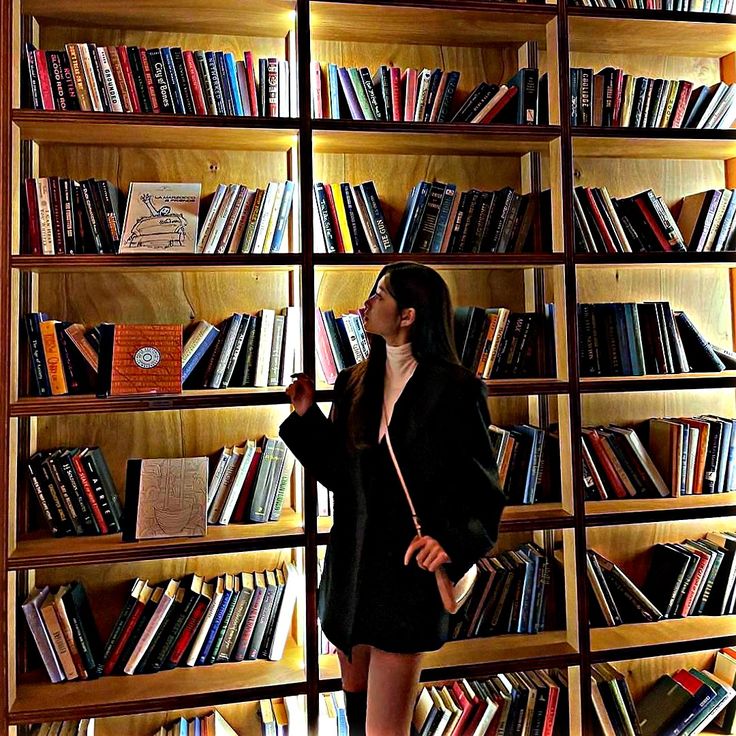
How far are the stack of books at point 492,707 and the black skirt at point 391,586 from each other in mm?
565

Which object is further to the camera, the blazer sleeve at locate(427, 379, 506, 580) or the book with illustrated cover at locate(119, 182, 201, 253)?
the book with illustrated cover at locate(119, 182, 201, 253)

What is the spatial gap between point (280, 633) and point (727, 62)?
2.40 m

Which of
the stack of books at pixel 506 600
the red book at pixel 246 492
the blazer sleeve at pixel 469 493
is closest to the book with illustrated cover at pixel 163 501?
the red book at pixel 246 492

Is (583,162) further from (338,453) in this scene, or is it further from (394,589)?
(394,589)

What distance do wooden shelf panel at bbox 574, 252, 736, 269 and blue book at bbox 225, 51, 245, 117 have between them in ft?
3.48

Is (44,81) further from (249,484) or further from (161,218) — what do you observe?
(249,484)

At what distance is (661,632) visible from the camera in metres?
2.02

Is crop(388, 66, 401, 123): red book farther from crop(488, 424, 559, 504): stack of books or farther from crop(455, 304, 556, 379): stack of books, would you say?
crop(488, 424, 559, 504): stack of books

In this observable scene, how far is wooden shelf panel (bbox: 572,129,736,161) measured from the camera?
1.99 meters

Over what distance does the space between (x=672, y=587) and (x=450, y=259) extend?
125 centimetres

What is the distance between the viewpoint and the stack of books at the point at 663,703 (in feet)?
6.62

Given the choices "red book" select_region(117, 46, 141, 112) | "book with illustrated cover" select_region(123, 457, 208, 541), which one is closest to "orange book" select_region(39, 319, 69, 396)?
"book with illustrated cover" select_region(123, 457, 208, 541)

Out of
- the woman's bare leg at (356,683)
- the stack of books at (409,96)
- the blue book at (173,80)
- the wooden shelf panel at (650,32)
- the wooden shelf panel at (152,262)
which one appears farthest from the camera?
the wooden shelf panel at (650,32)

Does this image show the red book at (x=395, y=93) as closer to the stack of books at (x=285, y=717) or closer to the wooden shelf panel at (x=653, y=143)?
the wooden shelf panel at (x=653, y=143)
